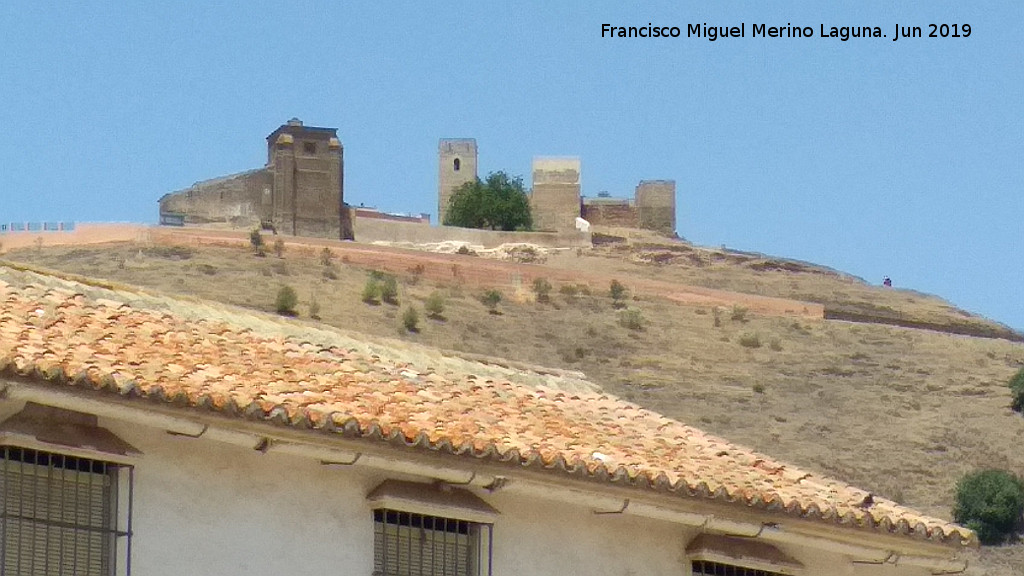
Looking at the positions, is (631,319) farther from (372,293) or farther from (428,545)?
(428,545)

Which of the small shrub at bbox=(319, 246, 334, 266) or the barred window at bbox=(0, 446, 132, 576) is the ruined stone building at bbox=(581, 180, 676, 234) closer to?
the small shrub at bbox=(319, 246, 334, 266)

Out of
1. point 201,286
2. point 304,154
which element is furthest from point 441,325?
point 304,154

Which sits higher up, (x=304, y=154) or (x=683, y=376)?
(x=304, y=154)

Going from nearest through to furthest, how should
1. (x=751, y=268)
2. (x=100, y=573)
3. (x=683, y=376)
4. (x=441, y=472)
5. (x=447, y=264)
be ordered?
1. (x=100, y=573)
2. (x=441, y=472)
3. (x=683, y=376)
4. (x=447, y=264)
5. (x=751, y=268)

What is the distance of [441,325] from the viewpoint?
89.1 metres

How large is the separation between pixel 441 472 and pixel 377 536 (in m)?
0.48

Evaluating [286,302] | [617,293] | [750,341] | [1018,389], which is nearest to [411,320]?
[286,302]

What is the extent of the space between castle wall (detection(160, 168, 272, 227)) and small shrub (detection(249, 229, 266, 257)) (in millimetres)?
14943

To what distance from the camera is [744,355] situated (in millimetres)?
89375

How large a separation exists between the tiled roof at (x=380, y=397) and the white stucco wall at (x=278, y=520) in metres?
0.29

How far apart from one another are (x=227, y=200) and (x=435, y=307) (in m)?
27.8

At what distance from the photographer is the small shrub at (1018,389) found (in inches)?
3142

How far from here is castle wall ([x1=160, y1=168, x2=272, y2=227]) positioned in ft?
377

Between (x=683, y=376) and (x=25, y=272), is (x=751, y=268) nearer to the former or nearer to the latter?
Answer: (x=683, y=376)
